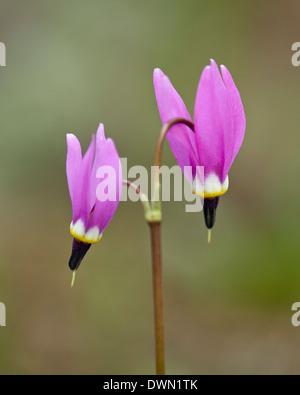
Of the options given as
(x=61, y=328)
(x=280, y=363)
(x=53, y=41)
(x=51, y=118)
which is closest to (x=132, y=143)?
(x=51, y=118)

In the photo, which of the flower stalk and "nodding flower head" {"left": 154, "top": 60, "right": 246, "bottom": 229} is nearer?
the flower stalk

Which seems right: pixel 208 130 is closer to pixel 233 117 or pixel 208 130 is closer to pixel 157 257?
pixel 233 117

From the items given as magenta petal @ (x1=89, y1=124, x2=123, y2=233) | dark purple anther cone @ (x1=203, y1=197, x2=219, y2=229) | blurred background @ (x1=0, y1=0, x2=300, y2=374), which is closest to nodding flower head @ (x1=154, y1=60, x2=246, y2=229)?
dark purple anther cone @ (x1=203, y1=197, x2=219, y2=229)

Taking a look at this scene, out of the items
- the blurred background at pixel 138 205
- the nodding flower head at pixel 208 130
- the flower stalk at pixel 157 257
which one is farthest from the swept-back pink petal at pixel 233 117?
the blurred background at pixel 138 205

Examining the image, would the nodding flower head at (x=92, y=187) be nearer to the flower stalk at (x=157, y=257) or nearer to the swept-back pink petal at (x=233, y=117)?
the flower stalk at (x=157, y=257)

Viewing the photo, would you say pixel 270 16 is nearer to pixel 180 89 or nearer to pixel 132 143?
pixel 180 89

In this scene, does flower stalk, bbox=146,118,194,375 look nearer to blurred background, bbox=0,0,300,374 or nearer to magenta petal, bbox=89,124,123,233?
magenta petal, bbox=89,124,123,233
